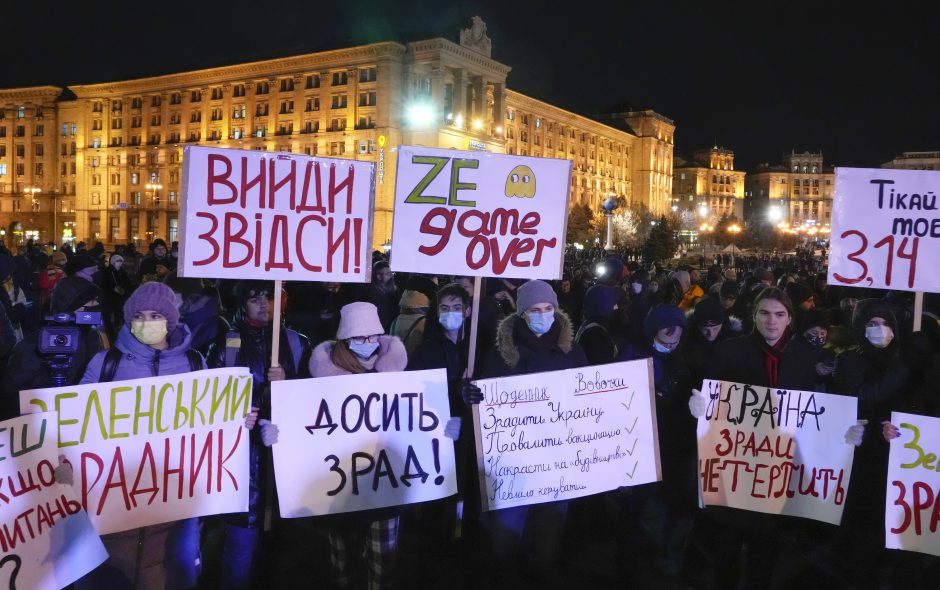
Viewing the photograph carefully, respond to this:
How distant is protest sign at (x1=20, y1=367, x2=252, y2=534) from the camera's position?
3.59 m

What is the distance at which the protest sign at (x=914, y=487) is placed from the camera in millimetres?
4137

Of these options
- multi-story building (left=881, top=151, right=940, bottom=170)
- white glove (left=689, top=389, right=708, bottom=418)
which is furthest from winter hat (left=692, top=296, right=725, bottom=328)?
multi-story building (left=881, top=151, right=940, bottom=170)

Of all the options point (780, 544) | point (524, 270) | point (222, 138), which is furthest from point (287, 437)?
point (222, 138)

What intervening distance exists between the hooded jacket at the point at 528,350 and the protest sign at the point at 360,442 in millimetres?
400

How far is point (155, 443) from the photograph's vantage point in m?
3.80

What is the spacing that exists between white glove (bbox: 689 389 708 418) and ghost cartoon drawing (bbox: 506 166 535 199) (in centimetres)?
151

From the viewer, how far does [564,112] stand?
90750 mm

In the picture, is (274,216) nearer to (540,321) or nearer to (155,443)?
(155,443)

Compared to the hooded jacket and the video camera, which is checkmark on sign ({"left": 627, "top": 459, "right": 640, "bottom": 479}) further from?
the video camera

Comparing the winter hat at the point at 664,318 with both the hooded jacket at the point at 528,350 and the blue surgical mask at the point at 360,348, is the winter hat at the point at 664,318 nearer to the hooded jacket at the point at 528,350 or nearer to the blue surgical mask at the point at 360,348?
the hooded jacket at the point at 528,350

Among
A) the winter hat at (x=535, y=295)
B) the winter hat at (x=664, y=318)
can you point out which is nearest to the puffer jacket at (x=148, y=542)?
the winter hat at (x=535, y=295)

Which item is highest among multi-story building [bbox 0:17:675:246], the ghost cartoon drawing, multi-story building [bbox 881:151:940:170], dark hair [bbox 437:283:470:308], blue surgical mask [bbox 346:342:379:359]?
multi-story building [bbox 881:151:940:170]

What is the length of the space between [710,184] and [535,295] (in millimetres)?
141174

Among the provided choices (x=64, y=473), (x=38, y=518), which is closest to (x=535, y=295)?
(x=64, y=473)
